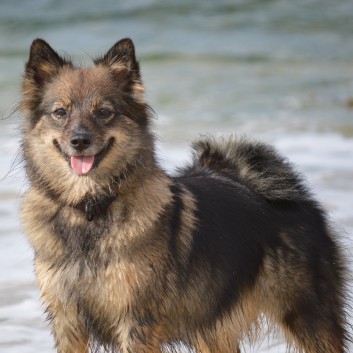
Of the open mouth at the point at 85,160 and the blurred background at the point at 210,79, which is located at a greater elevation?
the open mouth at the point at 85,160

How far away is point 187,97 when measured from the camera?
14.5 metres

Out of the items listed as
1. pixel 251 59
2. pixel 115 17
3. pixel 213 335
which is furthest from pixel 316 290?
pixel 115 17

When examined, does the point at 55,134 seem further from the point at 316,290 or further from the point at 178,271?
the point at 316,290

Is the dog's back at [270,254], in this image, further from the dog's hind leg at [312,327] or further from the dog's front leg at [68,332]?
the dog's front leg at [68,332]

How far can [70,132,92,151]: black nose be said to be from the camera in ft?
15.4

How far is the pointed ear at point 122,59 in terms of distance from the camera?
16.5 ft

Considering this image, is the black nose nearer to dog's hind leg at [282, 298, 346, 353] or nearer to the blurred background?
dog's hind leg at [282, 298, 346, 353]

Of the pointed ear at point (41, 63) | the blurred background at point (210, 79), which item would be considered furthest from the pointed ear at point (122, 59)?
the blurred background at point (210, 79)

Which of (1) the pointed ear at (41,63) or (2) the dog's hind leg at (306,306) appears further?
(2) the dog's hind leg at (306,306)

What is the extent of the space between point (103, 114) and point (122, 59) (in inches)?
14.2

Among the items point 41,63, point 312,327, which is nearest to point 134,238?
point 41,63

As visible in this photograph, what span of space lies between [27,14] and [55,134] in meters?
15.9

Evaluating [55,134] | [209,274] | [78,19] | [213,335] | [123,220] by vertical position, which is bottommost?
[78,19]

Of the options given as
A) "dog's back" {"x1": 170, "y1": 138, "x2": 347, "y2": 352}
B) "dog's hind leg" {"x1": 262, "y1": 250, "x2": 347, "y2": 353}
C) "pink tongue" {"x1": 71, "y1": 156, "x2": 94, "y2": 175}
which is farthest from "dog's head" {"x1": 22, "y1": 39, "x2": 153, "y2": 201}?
"dog's hind leg" {"x1": 262, "y1": 250, "x2": 347, "y2": 353}
